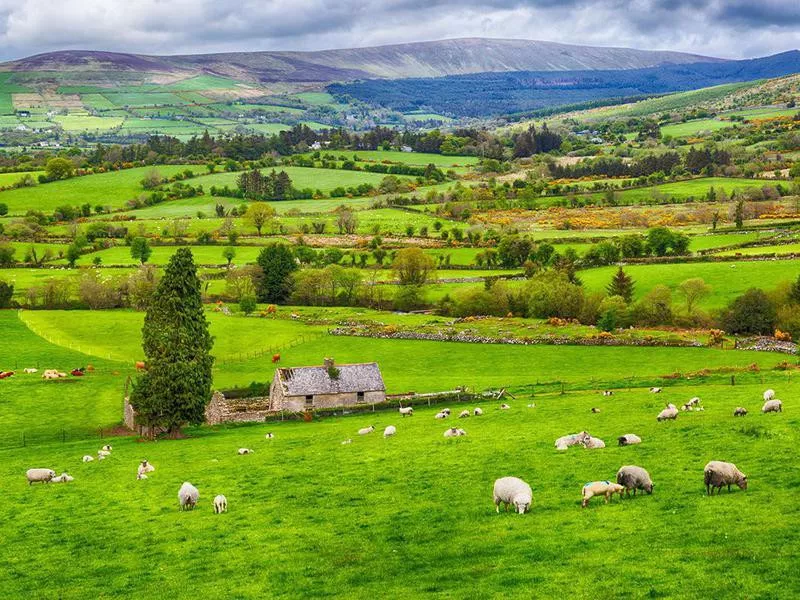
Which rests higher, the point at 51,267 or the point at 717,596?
the point at 717,596

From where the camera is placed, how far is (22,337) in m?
96.7

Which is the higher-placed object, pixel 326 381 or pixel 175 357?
pixel 175 357

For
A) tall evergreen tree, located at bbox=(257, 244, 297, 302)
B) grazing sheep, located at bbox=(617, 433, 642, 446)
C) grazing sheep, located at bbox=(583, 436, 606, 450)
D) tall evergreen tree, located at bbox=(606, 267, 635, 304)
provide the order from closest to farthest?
grazing sheep, located at bbox=(617, 433, 642, 446)
grazing sheep, located at bbox=(583, 436, 606, 450)
tall evergreen tree, located at bbox=(606, 267, 635, 304)
tall evergreen tree, located at bbox=(257, 244, 297, 302)

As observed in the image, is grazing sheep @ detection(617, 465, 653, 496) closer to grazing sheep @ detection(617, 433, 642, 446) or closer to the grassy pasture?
the grassy pasture

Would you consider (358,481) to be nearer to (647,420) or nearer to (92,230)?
(647,420)

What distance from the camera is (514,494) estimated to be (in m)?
29.4

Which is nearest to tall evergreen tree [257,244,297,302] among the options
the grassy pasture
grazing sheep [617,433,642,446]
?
the grassy pasture

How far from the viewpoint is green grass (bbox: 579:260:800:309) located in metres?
108

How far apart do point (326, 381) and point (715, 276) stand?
226 feet

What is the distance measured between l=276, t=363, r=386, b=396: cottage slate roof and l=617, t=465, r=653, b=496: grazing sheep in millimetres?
39960

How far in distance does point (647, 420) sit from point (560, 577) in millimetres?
22783

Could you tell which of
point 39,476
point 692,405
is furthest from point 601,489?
point 39,476

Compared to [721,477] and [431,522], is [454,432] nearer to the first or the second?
[431,522]

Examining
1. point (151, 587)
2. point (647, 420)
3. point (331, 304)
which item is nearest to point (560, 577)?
point (151, 587)
